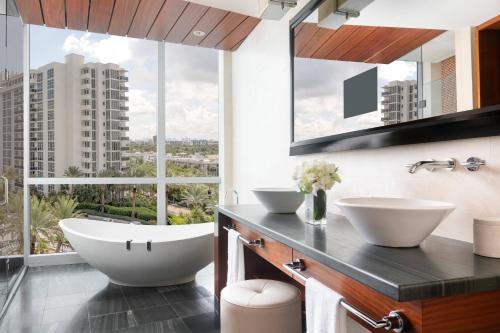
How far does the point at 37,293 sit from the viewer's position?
10.1 feet

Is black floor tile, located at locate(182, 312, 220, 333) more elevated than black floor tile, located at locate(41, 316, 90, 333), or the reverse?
black floor tile, located at locate(41, 316, 90, 333)

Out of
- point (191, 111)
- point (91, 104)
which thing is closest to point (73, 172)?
point (91, 104)

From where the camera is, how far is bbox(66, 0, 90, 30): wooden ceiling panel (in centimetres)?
308

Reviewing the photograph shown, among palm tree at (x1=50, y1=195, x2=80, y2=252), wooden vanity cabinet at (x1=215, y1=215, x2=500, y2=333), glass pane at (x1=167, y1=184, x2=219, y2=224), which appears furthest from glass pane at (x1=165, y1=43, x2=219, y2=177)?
wooden vanity cabinet at (x1=215, y1=215, x2=500, y2=333)

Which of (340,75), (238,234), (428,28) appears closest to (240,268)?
(238,234)

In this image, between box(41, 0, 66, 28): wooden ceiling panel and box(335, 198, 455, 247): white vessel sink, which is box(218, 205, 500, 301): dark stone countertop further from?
box(41, 0, 66, 28): wooden ceiling panel

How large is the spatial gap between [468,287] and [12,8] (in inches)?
149

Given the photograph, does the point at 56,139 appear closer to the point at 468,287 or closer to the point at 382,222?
the point at 382,222

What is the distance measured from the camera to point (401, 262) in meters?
1.05

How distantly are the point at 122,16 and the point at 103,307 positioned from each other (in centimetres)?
257

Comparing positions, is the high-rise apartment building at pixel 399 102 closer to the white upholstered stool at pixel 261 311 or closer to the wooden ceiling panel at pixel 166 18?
the white upholstered stool at pixel 261 311

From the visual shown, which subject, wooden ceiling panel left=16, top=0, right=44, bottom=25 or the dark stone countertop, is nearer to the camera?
the dark stone countertop

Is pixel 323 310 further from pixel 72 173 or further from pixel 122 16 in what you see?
pixel 72 173

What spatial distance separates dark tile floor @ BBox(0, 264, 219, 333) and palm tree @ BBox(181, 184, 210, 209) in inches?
41.8
